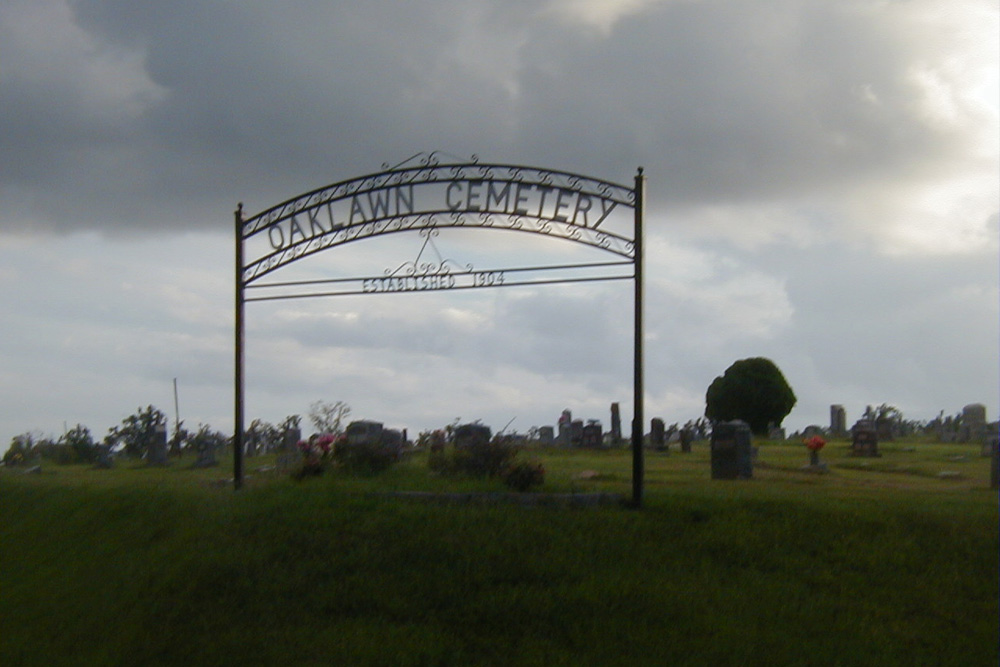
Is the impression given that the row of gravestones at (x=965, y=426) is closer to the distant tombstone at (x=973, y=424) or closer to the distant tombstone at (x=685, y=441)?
the distant tombstone at (x=973, y=424)

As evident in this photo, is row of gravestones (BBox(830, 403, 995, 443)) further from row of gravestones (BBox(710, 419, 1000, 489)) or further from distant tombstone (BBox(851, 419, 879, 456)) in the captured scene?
row of gravestones (BBox(710, 419, 1000, 489))

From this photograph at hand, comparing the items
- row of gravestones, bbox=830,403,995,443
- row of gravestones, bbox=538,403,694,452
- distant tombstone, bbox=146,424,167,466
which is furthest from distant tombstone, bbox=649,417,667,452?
distant tombstone, bbox=146,424,167,466

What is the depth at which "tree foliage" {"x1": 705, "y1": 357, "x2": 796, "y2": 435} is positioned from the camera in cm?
3152

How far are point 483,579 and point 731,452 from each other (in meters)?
8.20

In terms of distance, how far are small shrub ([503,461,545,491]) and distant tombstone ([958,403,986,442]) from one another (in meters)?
19.0

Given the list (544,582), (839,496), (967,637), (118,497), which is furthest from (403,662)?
(839,496)

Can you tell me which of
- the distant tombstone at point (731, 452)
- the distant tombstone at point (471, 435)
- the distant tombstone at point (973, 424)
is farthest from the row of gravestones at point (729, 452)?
the distant tombstone at point (973, 424)

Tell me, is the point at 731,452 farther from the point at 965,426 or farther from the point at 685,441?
the point at 965,426

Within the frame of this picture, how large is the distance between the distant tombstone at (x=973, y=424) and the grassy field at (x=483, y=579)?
59.1 ft

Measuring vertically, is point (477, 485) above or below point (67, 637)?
above

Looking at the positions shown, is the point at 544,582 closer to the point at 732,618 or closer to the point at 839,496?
the point at 732,618

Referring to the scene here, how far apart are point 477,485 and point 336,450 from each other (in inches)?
100

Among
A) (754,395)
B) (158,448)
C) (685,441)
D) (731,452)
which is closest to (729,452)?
(731,452)

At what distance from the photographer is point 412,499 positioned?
11.4 metres
